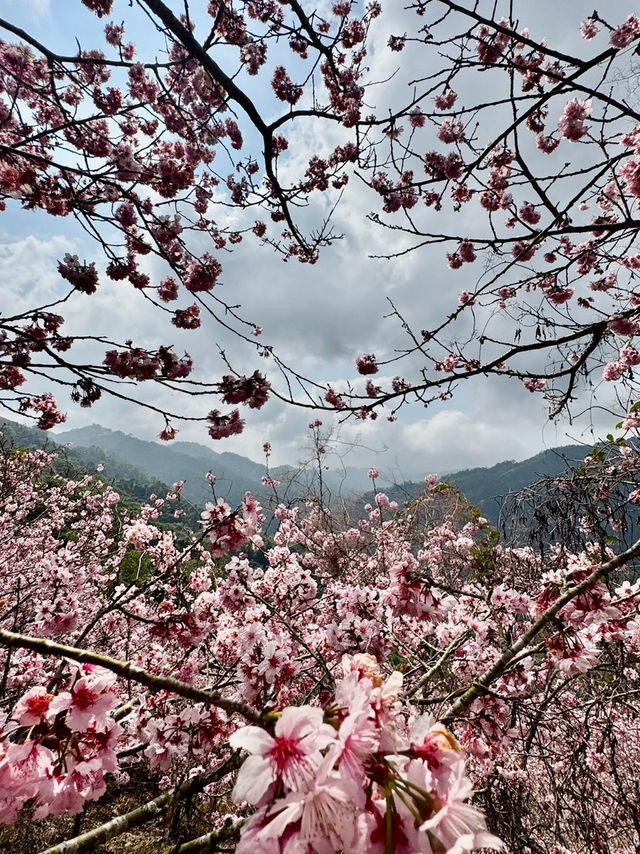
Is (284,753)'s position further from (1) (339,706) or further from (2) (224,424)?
(2) (224,424)

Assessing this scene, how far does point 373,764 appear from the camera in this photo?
2.33 feet

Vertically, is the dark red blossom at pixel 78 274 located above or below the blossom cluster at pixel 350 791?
above

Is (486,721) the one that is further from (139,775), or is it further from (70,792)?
(139,775)

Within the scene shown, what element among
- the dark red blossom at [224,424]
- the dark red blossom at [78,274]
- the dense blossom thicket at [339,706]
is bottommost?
the dense blossom thicket at [339,706]

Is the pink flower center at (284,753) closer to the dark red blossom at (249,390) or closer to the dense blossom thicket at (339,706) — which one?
the dense blossom thicket at (339,706)

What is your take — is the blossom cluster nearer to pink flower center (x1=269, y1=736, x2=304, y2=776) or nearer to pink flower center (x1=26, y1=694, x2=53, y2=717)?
pink flower center (x1=269, y1=736, x2=304, y2=776)

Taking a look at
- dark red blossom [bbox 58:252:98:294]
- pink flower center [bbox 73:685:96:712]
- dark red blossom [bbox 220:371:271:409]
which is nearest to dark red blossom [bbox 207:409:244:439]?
dark red blossom [bbox 220:371:271:409]

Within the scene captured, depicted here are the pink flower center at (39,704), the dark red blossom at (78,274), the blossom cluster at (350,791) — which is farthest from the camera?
the dark red blossom at (78,274)

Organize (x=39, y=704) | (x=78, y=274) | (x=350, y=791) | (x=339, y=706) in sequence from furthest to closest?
(x=78, y=274), (x=39, y=704), (x=339, y=706), (x=350, y=791)

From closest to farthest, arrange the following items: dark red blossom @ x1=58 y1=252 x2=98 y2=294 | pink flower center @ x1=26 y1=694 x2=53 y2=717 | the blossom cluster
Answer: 1. the blossom cluster
2. pink flower center @ x1=26 y1=694 x2=53 y2=717
3. dark red blossom @ x1=58 y1=252 x2=98 y2=294

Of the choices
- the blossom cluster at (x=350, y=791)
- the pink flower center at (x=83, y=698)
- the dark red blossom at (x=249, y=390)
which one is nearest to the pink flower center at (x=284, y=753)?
the blossom cluster at (x=350, y=791)

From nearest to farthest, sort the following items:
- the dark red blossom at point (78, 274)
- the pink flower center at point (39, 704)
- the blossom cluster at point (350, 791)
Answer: the blossom cluster at point (350, 791)
the pink flower center at point (39, 704)
the dark red blossom at point (78, 274)

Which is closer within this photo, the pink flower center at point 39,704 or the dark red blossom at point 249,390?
the pink flower center at point 39,704

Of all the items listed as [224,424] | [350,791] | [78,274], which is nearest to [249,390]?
[224,424]
